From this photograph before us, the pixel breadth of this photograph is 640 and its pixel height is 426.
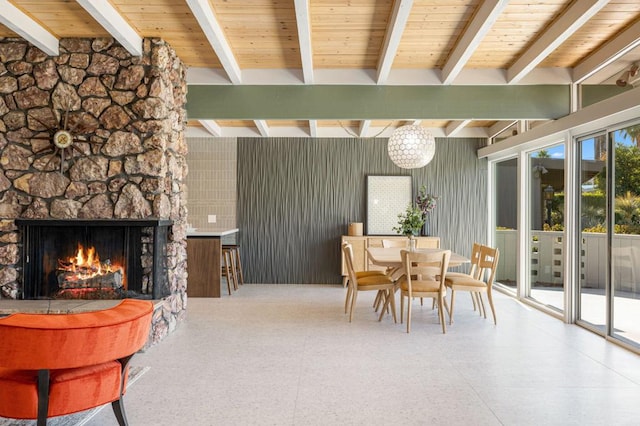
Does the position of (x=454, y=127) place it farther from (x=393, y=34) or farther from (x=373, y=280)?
(x=393, y=34)

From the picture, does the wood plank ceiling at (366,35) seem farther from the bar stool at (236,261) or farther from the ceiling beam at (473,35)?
the bar stool at (236,261)

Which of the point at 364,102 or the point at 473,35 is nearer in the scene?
the point at 473,35

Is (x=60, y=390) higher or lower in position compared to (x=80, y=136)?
lower

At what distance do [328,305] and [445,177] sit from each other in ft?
11.0

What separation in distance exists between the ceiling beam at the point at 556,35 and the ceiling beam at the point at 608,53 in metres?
0.54

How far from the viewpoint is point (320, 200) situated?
26.4 ft

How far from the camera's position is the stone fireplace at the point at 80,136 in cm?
421

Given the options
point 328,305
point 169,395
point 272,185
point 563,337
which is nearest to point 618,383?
point 563,337

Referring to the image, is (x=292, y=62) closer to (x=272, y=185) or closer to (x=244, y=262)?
(x=272, y=185)

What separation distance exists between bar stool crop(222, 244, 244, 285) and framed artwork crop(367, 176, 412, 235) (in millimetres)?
2245

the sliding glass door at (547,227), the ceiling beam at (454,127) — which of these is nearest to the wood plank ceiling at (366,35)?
the sliding glass door at (547,227)

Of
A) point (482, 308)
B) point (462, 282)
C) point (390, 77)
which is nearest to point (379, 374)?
point (462, 282)

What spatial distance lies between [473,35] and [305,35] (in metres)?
1.37

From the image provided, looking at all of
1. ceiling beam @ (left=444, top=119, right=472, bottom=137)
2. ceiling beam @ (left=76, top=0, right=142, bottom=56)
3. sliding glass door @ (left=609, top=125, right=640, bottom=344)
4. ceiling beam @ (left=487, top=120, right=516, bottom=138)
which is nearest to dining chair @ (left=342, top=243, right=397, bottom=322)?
sliding glass door @ (left=609, top=125, right=640, bottom=344)
